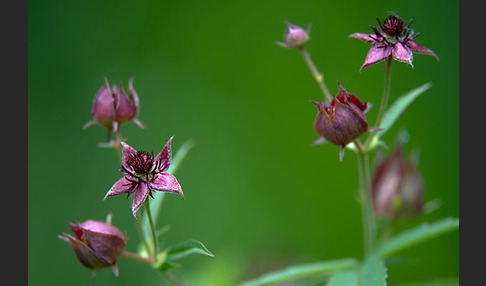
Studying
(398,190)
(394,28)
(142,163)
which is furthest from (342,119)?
(398,190)

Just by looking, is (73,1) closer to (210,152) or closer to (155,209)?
(210,152)

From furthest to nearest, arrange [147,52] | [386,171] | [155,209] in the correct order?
[147,52] → [386,171] → [155,209]

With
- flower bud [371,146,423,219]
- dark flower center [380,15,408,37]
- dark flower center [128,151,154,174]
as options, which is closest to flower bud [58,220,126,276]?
dark flower center [128,151,154,174]

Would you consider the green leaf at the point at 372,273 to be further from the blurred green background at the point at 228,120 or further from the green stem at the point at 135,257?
the blurred green background at the point at 228,120

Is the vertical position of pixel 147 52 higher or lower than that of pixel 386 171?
higher

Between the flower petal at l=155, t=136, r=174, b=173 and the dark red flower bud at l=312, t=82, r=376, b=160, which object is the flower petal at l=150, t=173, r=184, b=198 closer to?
the flower petal at l=155, t=136, r=174, b=173

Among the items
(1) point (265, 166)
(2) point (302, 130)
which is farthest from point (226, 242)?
(2) point (302, 130)
